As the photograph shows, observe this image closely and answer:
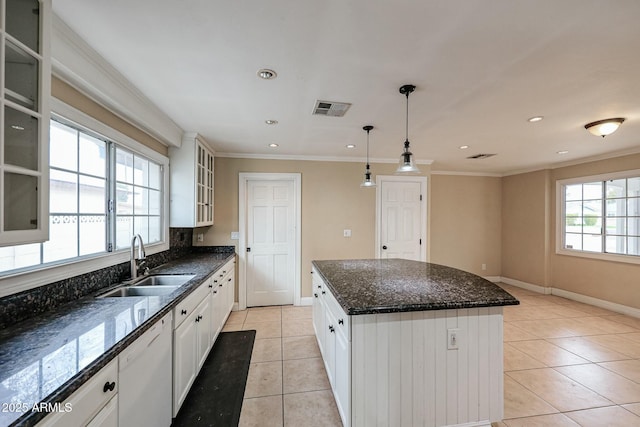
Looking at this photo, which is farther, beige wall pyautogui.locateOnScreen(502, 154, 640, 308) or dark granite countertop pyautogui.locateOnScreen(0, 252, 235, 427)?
beige wall pyautogui.locateOnScreen(502, 154, 640, 308)

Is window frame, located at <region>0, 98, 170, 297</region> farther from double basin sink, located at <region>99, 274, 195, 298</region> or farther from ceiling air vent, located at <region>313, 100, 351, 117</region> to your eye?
ceiling air vent, located at <region>313, 100, 351, 117</region>

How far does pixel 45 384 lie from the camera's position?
87 centimetres

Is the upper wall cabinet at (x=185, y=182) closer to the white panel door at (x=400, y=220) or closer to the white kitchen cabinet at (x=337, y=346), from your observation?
the white kitchen cabinet at (x=337, y=346)

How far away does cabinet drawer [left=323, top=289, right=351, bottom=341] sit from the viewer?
1.62 metres

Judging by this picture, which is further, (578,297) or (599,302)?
(578,297)

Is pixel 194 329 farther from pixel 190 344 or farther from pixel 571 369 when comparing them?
pixel 571 369

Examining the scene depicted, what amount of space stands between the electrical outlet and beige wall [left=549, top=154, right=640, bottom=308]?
417 cm

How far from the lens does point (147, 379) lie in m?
1.45

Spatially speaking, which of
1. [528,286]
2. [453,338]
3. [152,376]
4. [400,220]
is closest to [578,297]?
[528,286]

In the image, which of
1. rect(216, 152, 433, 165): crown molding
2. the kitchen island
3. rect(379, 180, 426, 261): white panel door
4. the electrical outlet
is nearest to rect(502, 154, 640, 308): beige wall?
rect(379, 180, 426, 261): white panel door

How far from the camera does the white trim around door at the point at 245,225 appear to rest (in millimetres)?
4152

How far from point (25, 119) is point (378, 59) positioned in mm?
1771

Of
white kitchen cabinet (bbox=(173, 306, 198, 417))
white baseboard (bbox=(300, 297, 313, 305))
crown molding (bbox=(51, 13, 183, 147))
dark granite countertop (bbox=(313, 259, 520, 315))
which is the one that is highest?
crown molding (bbox=(51, 13, 183, 147))

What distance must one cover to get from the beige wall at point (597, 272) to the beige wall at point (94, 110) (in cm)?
638
